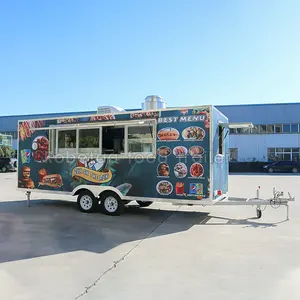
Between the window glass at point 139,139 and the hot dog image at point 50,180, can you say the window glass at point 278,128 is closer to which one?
the window glass at point 139,139

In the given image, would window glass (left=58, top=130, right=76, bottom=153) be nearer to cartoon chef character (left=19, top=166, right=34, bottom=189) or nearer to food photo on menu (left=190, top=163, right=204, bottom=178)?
cartoon chef character (left=19, top=166, right=34, bottom=189)

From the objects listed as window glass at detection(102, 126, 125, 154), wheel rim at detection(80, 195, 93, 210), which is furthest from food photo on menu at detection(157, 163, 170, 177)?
wheel rim at detection(80, 195, 93, 210)

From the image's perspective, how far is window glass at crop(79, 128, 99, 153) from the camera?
876cm

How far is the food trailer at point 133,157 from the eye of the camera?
7562mm

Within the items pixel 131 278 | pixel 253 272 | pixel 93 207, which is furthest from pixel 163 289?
pixel 93 207

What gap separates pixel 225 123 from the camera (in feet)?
27.7

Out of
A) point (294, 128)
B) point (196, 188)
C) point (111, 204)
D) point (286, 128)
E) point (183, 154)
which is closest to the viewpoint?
point (196, 188)

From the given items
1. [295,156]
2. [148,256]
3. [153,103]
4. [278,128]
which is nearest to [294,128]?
[278,128]

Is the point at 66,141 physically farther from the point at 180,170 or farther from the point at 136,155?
the point at 180,170

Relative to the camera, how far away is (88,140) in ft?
29.2

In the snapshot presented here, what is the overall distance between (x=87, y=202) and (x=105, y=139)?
1.90 metres

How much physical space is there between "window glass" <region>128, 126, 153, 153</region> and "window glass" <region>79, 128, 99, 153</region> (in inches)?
41.1

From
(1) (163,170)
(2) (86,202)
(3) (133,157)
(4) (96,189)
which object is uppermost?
(3) (133,157)

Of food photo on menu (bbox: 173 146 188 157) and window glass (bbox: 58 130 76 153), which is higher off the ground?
window glass (bbox: 58 130 76 153)
